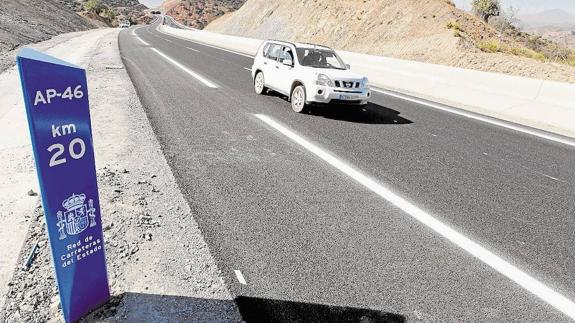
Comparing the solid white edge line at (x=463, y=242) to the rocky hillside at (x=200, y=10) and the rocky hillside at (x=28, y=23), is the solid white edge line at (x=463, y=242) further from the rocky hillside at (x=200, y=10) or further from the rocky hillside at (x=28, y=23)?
the rocky hillside at (x=200, y=10)

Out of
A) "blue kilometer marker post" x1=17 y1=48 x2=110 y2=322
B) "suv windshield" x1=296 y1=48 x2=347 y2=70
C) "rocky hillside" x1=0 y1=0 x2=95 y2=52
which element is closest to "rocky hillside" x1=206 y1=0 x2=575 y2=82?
"suv windshield" x1=296 y1=48 x2=347 y2=70

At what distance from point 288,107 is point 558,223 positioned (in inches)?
288

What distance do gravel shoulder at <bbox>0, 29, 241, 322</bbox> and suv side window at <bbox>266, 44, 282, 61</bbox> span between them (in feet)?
21.2

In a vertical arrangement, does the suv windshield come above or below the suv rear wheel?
above

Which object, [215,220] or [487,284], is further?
[215,220]

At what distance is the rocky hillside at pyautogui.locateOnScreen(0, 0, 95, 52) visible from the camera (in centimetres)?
2877

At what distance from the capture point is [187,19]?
482 ft

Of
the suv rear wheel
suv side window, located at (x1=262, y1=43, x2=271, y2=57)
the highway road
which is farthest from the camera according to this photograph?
suv side window, located at (x1=262, y1=43, x2=271, y2=57)

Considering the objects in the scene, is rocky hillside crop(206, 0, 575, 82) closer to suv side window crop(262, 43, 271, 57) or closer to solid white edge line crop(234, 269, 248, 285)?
suv side window crop(262, 43, 271, 57)

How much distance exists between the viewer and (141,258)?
12.4 feet

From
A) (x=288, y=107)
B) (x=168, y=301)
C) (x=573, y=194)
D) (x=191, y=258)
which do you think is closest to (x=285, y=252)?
(x=191, y=258)

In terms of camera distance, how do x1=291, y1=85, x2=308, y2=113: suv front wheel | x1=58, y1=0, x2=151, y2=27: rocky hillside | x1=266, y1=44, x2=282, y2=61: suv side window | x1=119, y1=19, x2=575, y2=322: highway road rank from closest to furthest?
x1=119, y1=19, x2=575, y2=322: highway road < x1=291, y1=85, x2=308, y2=113: suv front wheel < x1=266, y1=44, x2=282, y2=61: suv side window < x1=58, y1=0, x2=151, y2=27: rocky hillside

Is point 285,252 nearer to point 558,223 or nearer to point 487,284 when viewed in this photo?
point 487,284

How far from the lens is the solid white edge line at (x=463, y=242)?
3.57m
